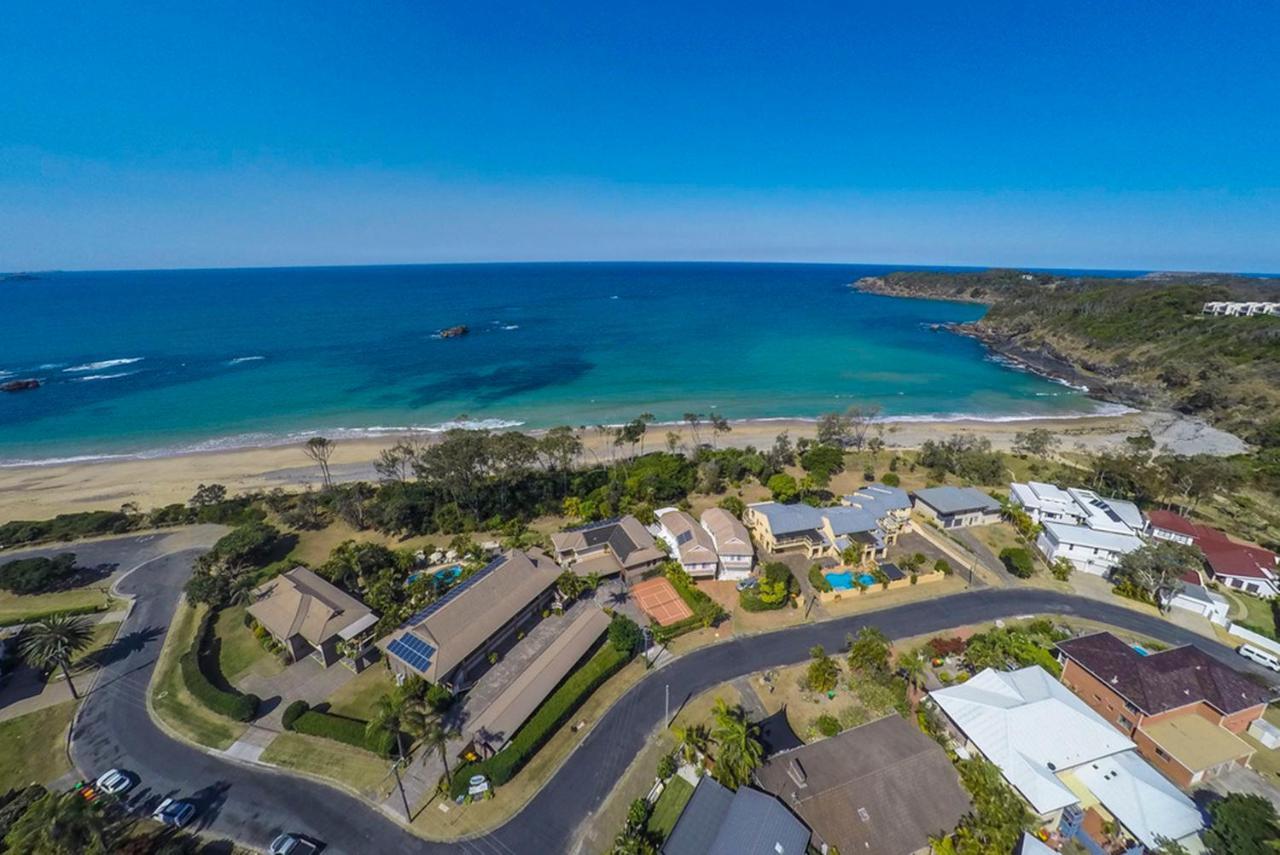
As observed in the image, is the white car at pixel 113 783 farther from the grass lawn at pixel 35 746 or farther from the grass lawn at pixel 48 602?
→ the grass lawn at pixel 48 602

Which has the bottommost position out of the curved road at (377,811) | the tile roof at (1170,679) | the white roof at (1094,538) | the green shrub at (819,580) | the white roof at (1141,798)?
the curved road at (377,811)

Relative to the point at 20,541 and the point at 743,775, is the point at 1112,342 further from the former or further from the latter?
the point at 20,541

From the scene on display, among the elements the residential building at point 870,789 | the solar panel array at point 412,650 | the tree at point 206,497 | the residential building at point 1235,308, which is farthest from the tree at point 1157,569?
the residential building at point 1235,308

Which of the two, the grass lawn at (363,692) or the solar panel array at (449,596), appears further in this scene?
the solar panel array at (449,596)

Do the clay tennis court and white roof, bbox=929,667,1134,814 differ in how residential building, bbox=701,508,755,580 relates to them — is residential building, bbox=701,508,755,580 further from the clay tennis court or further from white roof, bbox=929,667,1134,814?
white roof, bbox=929,667,1134,814

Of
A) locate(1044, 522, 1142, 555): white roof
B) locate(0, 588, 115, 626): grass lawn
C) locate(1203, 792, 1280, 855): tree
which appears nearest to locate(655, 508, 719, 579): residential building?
locate(1203, 792, 1280, 855): tree

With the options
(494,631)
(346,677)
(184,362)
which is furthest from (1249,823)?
(184,362)

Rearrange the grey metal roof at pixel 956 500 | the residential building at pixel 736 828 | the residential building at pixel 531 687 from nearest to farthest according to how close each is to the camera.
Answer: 1. the residential building at pixel 736 828
2. the residential building at pixel 531 687
3. the grey metal roof at pixel 956 500
